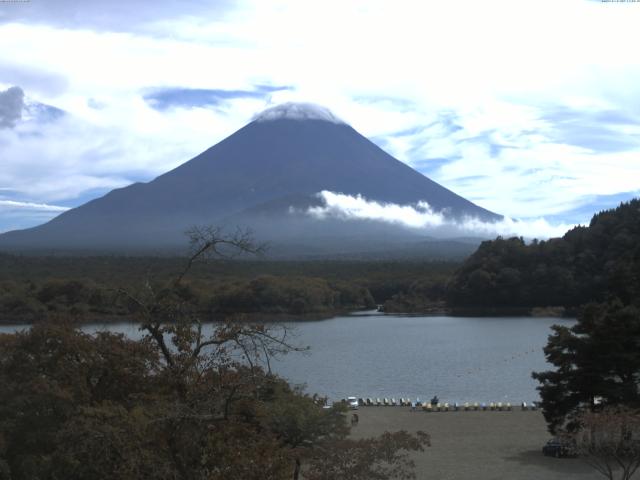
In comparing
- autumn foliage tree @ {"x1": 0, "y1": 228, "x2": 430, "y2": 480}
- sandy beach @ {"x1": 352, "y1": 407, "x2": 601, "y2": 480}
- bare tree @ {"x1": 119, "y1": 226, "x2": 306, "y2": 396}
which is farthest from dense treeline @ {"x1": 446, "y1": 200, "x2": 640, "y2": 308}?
bare tree @ {"x1": 119, "y1": 226, "x2": 306, "y2": 396}

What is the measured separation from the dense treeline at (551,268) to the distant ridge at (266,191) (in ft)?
203

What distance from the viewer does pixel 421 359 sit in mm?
28578

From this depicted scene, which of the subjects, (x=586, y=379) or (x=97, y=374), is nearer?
(x=97, y=374)

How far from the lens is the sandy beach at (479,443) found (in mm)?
12102

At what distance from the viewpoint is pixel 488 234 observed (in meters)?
158

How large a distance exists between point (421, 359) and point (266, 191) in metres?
99.7

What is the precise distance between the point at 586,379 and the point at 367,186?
114 m

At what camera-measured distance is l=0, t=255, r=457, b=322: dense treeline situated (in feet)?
135

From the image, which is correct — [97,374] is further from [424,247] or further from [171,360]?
[424,247]

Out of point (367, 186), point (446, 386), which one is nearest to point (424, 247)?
point (367, 186)

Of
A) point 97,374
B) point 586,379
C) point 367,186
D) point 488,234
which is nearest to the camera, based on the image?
point 97,374

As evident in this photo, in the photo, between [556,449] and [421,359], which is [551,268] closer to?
[421,359]

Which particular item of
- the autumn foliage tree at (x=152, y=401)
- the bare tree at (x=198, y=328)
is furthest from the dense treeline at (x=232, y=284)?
the bare tree at (x=198, y=328)

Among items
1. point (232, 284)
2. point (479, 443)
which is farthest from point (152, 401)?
point (232, 284)
